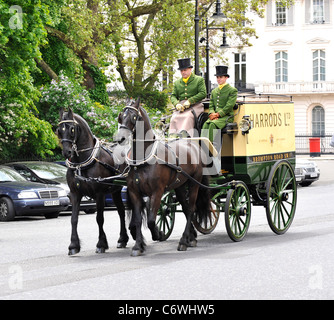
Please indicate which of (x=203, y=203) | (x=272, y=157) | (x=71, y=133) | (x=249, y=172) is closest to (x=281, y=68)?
(x=272, y=157)

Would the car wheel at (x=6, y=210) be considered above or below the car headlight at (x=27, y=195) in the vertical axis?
below

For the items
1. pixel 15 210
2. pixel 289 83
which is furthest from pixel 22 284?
pixel 289 83

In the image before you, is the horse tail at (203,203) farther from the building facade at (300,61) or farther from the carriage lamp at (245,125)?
the building facade at (300,61)

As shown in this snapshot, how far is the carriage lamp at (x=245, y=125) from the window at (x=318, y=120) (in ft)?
166

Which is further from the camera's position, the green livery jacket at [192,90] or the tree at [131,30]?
the tree at [131,30]

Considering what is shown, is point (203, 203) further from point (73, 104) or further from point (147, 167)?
point (73, 104)

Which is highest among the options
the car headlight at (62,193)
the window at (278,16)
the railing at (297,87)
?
the window at (278,16)

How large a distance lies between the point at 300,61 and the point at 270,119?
5060 cm

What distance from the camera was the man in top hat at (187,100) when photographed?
1408cm

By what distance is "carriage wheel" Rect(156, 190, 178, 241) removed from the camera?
14359 millimetres

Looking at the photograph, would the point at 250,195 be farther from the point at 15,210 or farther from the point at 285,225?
the point at 15,210

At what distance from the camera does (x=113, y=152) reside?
1352cm

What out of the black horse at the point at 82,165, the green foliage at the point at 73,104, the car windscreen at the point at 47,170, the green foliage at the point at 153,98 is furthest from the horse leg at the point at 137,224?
the green foliage at the point at 153,98

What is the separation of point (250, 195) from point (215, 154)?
1.73 metres
